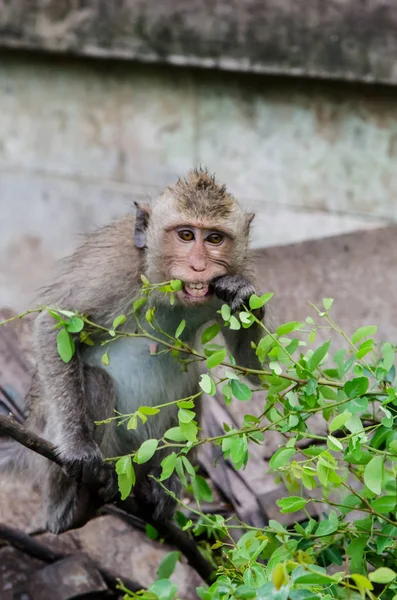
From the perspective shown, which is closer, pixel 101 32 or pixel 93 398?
pixel 93 398

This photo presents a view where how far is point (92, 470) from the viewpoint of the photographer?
4.32 metres

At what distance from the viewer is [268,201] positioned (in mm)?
8773

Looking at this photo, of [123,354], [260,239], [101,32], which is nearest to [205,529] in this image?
[123,354]

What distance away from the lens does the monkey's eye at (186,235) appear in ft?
14.1

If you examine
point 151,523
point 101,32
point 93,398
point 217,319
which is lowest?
point 151,523

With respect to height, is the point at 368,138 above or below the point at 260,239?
above

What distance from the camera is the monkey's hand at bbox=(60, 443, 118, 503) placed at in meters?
4.28

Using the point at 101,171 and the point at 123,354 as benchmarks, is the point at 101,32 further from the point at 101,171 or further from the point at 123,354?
the point at 123,354

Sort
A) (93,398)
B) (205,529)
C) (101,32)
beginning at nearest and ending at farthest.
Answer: (93,398) → (205,529) → (101,32)

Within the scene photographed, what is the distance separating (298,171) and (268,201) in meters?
0.36

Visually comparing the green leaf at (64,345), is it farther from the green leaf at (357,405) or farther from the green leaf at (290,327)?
the green leaf at (357,405)

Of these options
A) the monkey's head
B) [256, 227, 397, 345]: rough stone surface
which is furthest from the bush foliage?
[256, 227, 397, 345]: rough stone surface

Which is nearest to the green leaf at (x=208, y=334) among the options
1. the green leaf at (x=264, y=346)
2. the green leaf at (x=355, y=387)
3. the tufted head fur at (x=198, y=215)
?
the green leaf at (x=264, y=346)

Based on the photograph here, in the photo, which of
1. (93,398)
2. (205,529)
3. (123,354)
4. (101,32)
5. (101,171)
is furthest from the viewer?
(101,171)
